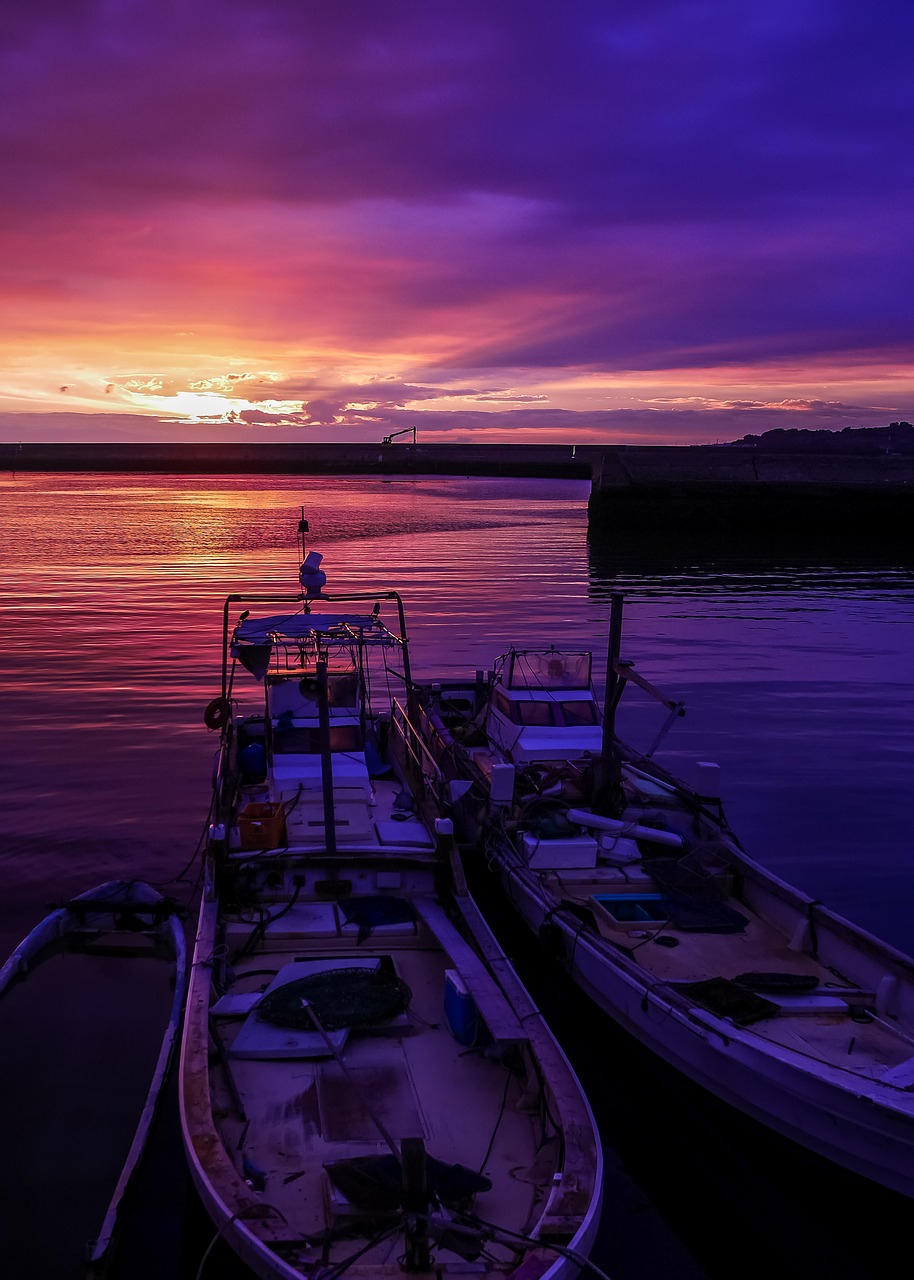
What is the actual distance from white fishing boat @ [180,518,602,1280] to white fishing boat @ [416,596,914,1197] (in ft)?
4.60

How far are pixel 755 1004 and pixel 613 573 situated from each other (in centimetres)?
3913

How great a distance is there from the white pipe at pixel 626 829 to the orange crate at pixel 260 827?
4007 mm

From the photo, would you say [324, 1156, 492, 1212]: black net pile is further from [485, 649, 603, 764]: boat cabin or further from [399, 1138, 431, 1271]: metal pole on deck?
[485, 649, 603, 764]: boat cabin

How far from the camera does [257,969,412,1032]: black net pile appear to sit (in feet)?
28.1

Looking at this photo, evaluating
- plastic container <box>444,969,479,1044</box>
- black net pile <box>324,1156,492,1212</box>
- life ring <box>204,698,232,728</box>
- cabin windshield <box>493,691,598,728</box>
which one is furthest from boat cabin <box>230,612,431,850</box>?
black net pile <box>324,1156,492,1212</box>

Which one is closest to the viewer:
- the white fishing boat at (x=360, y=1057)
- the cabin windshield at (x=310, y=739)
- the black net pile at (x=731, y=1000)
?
the white fishing boat at (x=360, y=1057)

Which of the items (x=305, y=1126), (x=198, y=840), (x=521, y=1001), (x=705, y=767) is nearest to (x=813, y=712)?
(x=705, y=767)

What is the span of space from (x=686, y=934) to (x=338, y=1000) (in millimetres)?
4386

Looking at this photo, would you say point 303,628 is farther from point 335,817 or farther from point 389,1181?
point 389,1181

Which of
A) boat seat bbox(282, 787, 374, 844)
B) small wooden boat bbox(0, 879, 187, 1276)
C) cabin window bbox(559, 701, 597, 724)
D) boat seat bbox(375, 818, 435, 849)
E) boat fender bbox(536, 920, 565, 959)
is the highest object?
cabin window bbox(559, 701, 597, 724)

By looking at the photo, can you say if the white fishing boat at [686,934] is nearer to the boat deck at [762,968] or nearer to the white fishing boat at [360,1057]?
the boat deck at [762,968]

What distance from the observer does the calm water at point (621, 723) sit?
8.27m

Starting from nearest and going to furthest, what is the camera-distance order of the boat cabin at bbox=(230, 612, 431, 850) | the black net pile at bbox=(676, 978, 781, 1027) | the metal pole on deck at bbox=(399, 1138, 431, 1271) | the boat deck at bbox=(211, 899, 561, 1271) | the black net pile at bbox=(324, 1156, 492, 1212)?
the metal pole on deck at bbox=(399, 1138, 431, 1271) → the black net pile at bbox=(324, 1156, 492, 1212) → the boat deck at bbox=(211, 899, 561, 1271) → the black net pile at bbox=(676, 978, 781, 1027) → the boat cabin at bbox=(230, 612, 431, 850)

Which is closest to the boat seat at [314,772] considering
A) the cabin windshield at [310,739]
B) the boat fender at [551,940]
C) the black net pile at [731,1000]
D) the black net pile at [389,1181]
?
the cabin windshield at [310,739]
